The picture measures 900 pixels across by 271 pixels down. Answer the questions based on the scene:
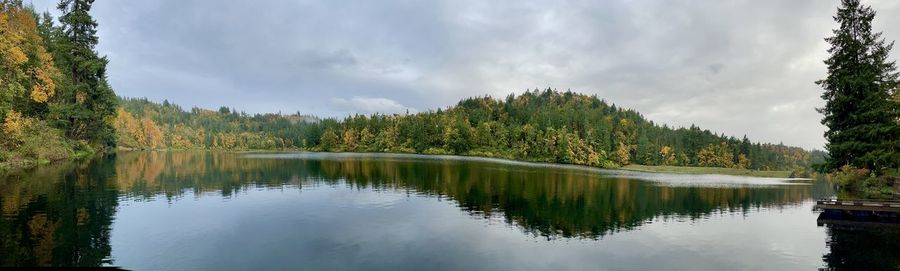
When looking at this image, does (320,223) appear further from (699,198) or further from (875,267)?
(699,198)

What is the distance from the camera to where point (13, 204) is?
3388cm

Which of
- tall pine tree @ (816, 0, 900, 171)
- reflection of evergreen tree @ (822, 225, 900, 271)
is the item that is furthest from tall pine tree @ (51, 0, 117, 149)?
tall pine tree @ (816, 0, 900, 171)

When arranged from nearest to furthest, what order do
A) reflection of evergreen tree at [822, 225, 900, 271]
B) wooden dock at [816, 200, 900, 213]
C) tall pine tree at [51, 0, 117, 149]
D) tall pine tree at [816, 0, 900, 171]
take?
reflection of evergreen tree at [822, 225, 900, 271] < wooden dock at [816, 200, 900, 213] < tall pine tree at [816, 0, 900, 171] < tall pine tree at [51, 0, 117, 149]

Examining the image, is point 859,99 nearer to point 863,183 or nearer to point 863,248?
point 863,183

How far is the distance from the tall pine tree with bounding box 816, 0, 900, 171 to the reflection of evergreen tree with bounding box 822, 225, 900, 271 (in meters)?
17.8

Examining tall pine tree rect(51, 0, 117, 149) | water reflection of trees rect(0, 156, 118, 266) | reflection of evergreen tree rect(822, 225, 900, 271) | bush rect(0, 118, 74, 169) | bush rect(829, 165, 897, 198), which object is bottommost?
reflection of evergreen tree rect(822, 225, 900, 271)

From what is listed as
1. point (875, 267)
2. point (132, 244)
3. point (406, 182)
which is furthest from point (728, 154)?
point (132, 244)

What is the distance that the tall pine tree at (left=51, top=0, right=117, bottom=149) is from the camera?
3290 inches

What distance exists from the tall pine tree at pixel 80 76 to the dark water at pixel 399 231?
37867 mm

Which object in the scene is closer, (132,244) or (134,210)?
(132,244)

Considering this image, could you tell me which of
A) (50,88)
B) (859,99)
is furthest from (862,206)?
(50,88)

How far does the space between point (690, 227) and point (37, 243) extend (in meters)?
46.5

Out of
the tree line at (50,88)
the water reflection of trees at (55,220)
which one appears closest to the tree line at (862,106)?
the water reflection of trees at (55,220)

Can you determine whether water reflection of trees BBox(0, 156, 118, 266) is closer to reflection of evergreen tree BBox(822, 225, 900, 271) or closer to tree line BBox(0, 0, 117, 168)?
tree line BBox(0, 0, 117, 168)
